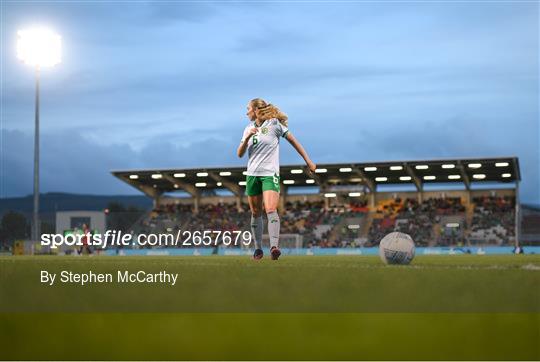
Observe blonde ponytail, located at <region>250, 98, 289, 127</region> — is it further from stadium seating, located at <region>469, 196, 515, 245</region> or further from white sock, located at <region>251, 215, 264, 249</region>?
stadium seating, located at <region>469, 196, 515, 245</region>

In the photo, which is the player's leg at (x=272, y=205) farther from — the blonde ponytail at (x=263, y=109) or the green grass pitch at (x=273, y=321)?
the green grass pitch at (x=273, y=321)

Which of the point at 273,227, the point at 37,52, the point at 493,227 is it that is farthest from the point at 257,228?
the point at 493,227

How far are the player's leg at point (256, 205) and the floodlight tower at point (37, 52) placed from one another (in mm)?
31123

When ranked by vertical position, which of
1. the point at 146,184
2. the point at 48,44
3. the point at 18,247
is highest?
the point at 48,44

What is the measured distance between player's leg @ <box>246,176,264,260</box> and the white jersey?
Result: 0.71 feet

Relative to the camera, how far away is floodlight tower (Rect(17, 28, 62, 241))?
138 feet

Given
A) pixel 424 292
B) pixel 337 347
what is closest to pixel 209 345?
pixel 337 347

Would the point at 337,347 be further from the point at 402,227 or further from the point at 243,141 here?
the point at 402,227

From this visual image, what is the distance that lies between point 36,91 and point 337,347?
40913 mm

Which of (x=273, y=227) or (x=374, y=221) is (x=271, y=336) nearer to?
(x=273, y=227)

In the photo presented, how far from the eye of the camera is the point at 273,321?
4277 millimetres

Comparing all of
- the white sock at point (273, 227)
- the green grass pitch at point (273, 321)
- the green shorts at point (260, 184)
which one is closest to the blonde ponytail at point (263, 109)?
the green shorts at point (260, 184)

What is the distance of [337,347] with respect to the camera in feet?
11.8

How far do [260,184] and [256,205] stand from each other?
0.54 metres
